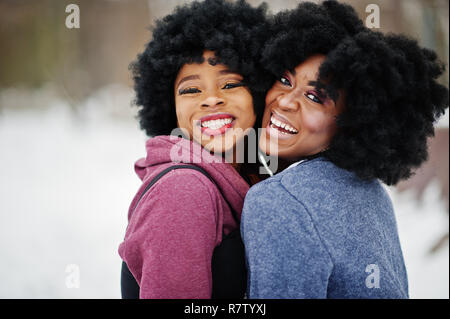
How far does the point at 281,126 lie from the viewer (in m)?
1.38

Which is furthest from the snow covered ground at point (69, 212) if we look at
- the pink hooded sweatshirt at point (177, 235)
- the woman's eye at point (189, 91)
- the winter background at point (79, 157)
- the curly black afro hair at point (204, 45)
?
the pink hooded sweatshirt at point (177, 235)

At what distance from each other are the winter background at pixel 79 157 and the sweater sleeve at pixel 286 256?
2088 millimetres

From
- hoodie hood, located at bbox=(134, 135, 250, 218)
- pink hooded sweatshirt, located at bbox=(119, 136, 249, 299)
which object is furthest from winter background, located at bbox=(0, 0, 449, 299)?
pink hooded sweatshirt, located at bbox=(119, 136, 249, 299)

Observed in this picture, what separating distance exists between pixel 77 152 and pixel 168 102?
164 centimetres

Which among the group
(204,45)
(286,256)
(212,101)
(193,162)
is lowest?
(286,256)

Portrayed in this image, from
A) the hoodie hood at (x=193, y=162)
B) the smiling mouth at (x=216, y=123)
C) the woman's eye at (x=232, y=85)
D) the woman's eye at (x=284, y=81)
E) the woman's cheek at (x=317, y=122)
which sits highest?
the woman's eye at (x=232, y=85)

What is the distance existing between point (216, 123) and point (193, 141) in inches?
4.9

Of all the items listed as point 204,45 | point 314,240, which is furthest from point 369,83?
point 204,45

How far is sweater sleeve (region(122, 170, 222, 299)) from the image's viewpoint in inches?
41.8

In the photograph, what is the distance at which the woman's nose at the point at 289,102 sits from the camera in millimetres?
1314

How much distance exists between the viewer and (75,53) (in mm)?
2820

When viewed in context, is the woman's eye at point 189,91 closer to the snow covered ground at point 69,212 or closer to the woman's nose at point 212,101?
the woman's nose at point 212,101

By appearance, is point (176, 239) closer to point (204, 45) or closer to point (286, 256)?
point (286, 256)

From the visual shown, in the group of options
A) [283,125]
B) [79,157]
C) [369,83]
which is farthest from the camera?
[79,157]
